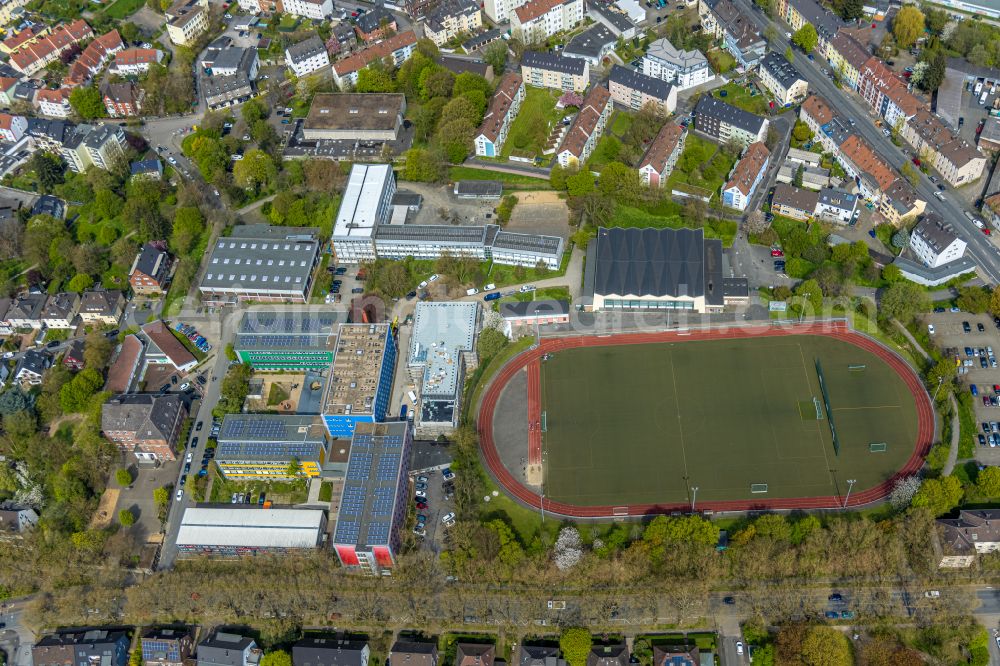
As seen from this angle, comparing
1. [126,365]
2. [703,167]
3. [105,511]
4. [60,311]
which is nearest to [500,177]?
[703,167]

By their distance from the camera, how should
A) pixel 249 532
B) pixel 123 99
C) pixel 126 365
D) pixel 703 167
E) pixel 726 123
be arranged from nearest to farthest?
pixel 249 532 → pixel 126 365 → pixel 703 167 → pixel 726 123 → pixel 123 99

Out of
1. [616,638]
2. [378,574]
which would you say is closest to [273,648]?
[378,574]

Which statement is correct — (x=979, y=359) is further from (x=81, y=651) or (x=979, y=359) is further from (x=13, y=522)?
(x=13, y=522)

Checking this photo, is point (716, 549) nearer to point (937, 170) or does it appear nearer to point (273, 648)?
point (273, 648)

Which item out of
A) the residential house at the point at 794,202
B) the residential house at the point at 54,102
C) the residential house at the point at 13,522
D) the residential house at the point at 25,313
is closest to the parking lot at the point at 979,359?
the residential house at the point at 794,202

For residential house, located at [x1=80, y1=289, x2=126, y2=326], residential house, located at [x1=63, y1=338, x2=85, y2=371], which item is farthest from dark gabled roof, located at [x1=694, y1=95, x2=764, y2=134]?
residential house, located at [x1=63, y1=338, x2=85, y2=371]
